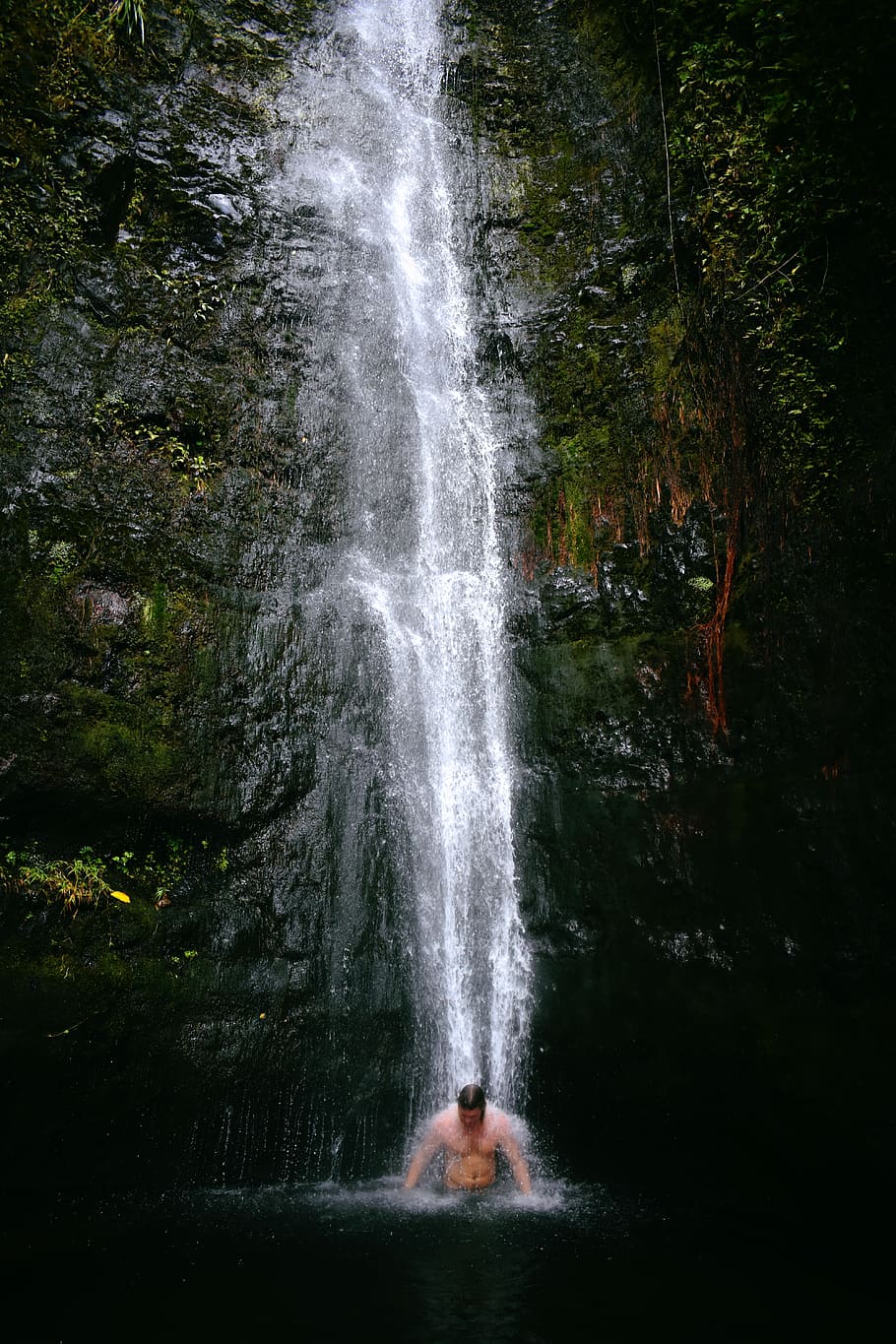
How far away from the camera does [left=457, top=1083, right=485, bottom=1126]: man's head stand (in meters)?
4.45

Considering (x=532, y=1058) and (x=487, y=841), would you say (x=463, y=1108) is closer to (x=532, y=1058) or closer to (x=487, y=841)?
(x=532, y=1058)

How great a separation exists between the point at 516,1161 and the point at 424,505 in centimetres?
535

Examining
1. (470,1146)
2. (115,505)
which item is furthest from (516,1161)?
(115,505)

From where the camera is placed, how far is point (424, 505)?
6895 mm

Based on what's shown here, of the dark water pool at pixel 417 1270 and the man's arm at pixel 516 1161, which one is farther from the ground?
the man's arm at pixel 516 1161

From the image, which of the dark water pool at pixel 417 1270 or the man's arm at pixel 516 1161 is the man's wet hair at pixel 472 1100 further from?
the dark water pool at pixel 417 1270

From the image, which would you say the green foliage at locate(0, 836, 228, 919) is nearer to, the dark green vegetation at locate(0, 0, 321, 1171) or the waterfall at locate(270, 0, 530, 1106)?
the dark green vegetation at locate(0, 0, 321, 1171)

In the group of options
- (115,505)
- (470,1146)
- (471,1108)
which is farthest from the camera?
(115,505)

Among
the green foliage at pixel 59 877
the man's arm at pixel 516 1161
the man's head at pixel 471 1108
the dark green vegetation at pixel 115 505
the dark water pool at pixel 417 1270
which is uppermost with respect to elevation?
the dark green vegetation at pixel 115 505

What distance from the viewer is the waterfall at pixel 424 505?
5.64 m

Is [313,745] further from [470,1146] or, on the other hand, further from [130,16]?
[130,16]

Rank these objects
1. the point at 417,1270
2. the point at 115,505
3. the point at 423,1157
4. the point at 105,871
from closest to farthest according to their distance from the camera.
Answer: the point at 417,1270 → the point at 423,1157 → the point at 105,871 → the point at 115,505

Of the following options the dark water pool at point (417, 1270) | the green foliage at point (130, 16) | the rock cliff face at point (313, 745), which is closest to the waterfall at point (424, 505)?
the rock cliff face at point (313, 745)

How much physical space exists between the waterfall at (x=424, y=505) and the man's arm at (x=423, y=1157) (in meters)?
0.57
